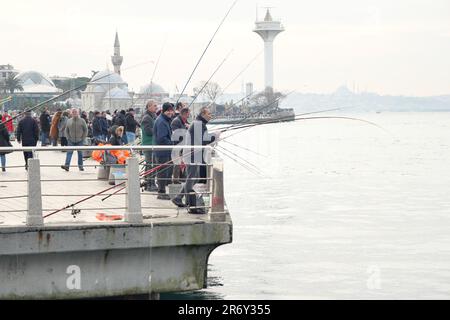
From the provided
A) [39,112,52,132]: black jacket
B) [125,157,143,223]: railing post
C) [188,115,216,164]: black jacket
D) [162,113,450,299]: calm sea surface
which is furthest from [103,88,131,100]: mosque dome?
[125,157,143,223]: railing post

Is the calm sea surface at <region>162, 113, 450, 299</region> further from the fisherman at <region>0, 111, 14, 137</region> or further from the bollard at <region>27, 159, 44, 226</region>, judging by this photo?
the fisherman at <region>0, 111, 14, 137</region>

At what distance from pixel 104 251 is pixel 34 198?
1009 mm

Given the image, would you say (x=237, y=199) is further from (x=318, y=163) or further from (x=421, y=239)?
(x=318, y=163)

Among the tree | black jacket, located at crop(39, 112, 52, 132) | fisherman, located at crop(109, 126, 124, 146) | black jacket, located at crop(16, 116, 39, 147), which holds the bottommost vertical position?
fisherman, located at crop(109, 126, 124, 146)

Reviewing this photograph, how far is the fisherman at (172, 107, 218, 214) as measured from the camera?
12.3 metres

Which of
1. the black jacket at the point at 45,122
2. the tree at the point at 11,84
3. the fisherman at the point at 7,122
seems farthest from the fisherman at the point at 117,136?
the tree at the point at 11,84

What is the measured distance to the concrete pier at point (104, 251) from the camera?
10.8 meters

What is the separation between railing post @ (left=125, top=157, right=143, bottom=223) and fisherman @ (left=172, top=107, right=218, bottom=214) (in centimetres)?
84

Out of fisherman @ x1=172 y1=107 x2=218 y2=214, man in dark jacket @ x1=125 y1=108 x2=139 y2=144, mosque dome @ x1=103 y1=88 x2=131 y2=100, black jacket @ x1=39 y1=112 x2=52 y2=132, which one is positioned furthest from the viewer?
mosque dome @ x1=103 y1=88 x2=131 y2=100

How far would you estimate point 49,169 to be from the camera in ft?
71.4

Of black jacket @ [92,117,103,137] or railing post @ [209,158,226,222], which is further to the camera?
black jacket @ [92,117,103,137]

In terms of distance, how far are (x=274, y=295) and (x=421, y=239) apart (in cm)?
785
